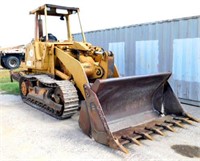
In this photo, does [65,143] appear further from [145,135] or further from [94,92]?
[145,135]

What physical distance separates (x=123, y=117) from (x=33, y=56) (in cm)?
329

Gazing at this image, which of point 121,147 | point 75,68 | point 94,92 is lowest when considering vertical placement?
point 121,147

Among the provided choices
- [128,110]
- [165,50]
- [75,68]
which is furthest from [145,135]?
[165,50]

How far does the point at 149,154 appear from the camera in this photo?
385cm

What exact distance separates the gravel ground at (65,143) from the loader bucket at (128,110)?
0.13m

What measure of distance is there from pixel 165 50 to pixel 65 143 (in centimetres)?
424

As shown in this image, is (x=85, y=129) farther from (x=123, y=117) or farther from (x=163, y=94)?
(x=163, y=94)

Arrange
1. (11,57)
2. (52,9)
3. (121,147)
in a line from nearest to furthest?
(121,147) < (52,9) < (11,57)

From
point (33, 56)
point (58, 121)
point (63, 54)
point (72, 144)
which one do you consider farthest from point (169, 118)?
point (33, 56)

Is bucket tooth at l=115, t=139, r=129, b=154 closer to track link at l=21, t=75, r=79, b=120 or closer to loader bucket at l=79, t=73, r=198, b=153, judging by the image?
loader bucket at l=79, t=73, r=198, b=153

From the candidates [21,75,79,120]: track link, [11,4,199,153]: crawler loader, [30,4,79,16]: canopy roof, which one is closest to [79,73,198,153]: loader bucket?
[11,4,199,153]: crawler loader

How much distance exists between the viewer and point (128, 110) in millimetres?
5062

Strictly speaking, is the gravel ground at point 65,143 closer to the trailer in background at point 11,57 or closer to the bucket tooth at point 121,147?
the bucket tooth at point 121,147

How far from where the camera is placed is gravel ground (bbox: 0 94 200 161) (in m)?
3.80
